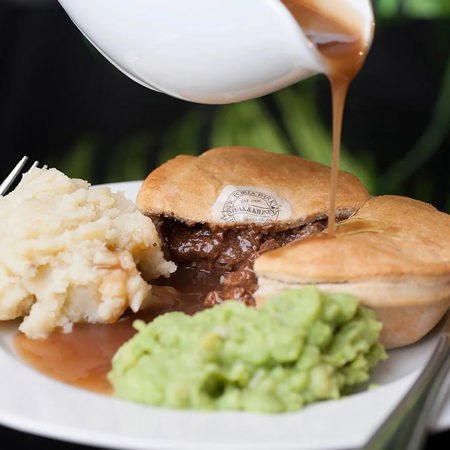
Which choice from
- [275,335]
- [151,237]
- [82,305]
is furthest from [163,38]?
[275,335]

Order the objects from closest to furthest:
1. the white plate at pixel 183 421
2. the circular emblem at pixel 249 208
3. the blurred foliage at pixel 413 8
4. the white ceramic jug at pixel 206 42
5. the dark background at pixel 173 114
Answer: the white plate at pixel 183 421 < the white ceramic jug at pixel 206 42 < the circular emblem at pixel 249 208 < the blurred foliage at pixel 413 8 < the dark background at pixel 173 114

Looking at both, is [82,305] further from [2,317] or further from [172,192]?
[172,192]

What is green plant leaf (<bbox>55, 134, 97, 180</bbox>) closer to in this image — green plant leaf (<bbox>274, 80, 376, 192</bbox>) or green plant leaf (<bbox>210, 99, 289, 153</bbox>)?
green plant leaf (<bbox>210, 99, 289, 153</bbox>)

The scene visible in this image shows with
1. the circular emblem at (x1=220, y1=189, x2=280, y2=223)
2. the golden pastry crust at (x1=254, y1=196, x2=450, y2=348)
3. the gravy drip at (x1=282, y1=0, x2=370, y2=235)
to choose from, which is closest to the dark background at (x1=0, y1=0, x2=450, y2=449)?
the circular emblem at (x1=220, y1=189, x2=280, y2=223)

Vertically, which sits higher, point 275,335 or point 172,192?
point 275,335

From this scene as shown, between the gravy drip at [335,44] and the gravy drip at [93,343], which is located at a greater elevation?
the gravy drip at [335,44]

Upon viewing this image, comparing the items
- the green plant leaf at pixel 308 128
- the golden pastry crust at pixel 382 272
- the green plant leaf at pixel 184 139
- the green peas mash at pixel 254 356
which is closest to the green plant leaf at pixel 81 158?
the green plant leaf at pixel 184 139

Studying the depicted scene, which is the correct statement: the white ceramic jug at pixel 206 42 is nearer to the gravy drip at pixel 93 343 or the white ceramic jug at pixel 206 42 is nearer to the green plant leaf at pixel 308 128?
the gravy drip at pixel 93 343
